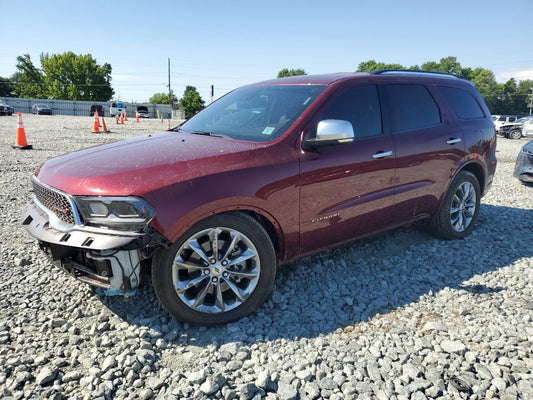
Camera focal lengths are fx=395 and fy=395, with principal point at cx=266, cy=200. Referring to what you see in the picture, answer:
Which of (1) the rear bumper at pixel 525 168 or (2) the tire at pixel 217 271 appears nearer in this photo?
(2) the tire at pixel 217 271

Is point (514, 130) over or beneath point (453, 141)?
over

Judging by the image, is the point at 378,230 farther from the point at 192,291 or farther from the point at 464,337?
the point at 192,291

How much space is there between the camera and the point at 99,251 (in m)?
2.53

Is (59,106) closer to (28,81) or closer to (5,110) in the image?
(5,110)

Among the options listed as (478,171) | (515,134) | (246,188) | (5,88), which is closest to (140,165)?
(246,188)

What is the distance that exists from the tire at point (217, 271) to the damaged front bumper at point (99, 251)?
0.15 meters

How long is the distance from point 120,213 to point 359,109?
233 cm

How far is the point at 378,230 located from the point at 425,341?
131cm

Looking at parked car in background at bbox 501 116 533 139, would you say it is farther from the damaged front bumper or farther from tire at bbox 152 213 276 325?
the damaged front bumper

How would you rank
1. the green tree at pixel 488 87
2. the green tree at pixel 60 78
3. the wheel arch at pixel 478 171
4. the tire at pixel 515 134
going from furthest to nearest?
1. the green tree at pixel 488 87
2. the green tree at pixel 60 78
3. the tire at pixel 515 134
4. the wheel arch at pixel 478 171

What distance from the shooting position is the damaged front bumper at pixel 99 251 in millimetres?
2447

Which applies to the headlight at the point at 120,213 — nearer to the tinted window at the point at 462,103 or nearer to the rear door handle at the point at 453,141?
the rear door handle at the point at 453,141

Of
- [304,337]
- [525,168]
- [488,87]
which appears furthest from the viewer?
[488,87]

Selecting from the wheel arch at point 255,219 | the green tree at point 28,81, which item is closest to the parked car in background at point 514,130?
the wheel arch at point 255,219
